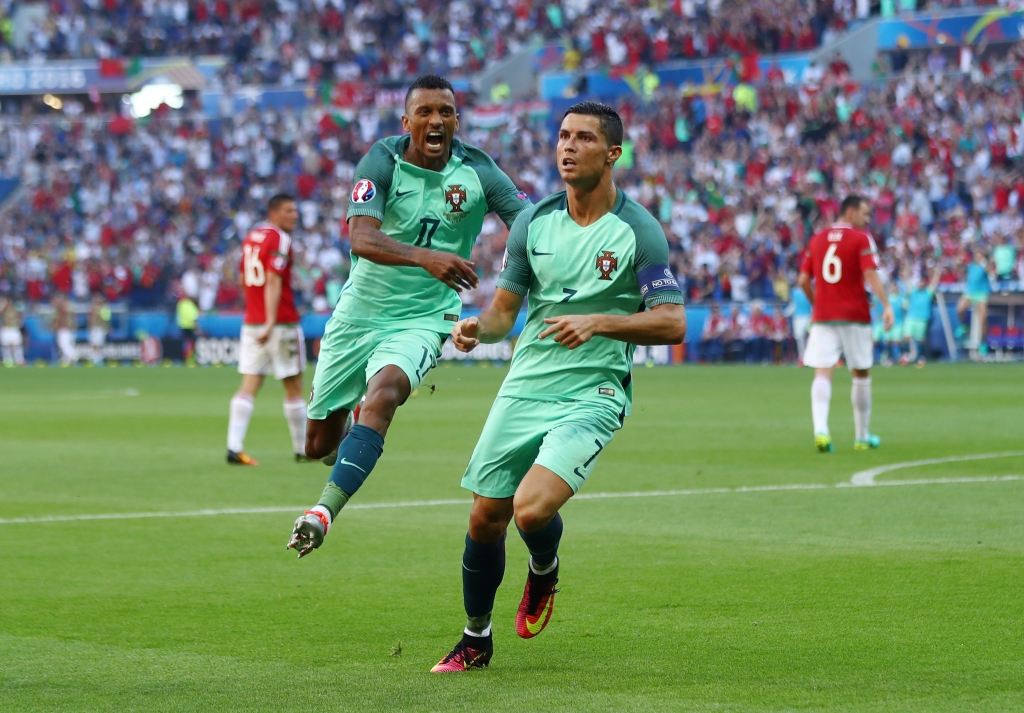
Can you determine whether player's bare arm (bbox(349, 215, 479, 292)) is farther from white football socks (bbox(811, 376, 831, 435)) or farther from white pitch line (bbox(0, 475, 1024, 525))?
white football socks (bbox(811, 376, 831, 435))

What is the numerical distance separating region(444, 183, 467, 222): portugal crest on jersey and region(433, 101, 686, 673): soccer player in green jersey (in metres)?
2.01

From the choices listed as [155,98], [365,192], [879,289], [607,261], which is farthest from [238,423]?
[155,98]

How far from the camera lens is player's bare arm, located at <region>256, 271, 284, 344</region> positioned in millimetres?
13562

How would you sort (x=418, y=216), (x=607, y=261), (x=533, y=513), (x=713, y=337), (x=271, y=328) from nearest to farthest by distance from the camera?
(x=533, y=513), (x=607, y=261), (x=418, y=216), (x=271, y=328), (x=713, y=337)

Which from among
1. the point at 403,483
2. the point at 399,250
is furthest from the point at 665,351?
the point at 399,250

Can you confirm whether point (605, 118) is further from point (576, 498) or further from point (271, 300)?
point (271, 300)

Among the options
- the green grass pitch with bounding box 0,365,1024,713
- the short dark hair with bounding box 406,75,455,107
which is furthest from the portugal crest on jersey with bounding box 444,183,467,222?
the green grass pitch with bounding box 0,365,1024,713

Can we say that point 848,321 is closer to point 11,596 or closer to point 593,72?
point 11,596

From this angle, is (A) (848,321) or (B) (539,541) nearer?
(B) (539,541)

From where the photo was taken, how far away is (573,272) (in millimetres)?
5797

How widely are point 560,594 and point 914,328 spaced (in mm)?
26840

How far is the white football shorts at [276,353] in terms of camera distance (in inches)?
535

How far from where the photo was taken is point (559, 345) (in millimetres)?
5793

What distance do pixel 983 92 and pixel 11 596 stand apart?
3272cm
